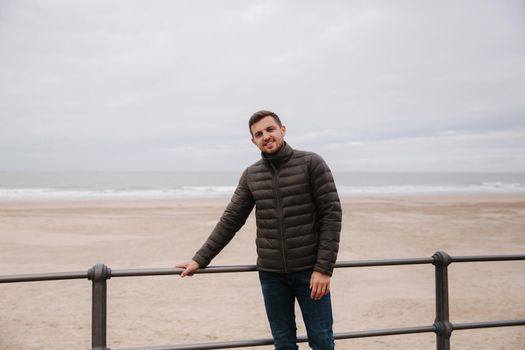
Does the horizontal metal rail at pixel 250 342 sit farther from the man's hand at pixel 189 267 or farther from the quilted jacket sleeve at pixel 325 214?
the quilted jacket sleeve at pixel 325 214

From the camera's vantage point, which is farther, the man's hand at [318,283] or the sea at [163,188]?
the sea at [163,188]

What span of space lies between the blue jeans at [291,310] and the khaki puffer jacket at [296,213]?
0.09m

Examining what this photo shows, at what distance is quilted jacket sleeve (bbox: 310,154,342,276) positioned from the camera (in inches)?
92.7

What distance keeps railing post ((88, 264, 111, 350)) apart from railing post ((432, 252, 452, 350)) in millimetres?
2069

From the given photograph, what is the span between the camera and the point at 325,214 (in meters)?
2.41

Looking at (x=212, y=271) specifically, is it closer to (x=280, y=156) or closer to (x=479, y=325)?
(x=280, y=156)

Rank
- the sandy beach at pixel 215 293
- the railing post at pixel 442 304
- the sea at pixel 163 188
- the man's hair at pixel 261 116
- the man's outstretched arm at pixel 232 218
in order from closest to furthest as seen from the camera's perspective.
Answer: the man's hair at pixel 261 116, the man's outstretched arm at pixel 232 218, the railing post at pixel 442 304, the sandy beach at pixel 215 293, the sea at pixel 163 188

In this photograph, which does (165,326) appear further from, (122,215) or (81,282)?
(122,215)

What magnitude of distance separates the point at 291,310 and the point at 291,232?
1.77 ft

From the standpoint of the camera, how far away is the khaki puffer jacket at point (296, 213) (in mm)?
2391

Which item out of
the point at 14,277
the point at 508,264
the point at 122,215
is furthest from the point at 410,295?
the point at 122,215

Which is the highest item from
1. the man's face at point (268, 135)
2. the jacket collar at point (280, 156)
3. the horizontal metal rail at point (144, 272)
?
the man's face at point (268, 135)

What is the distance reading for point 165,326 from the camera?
20.3ft

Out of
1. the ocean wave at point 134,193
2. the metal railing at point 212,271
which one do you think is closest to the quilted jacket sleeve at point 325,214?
the metal railing at point 212,271
